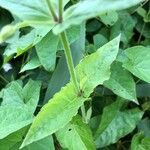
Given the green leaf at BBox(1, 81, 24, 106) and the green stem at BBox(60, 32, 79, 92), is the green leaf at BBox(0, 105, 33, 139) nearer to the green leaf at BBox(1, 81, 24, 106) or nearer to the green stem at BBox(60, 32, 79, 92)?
the green leaf at BBox(1, 81, 24, 106)

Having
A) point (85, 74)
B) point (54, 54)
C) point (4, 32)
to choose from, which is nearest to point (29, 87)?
point (54, 54)

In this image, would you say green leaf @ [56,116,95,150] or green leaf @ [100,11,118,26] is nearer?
green leaf @ [56,116,95,150]

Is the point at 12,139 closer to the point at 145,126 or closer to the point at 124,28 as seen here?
the point at 145,126

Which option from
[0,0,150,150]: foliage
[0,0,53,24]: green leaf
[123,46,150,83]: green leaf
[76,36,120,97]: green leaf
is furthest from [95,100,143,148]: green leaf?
[0,0,53,24]: green leaf

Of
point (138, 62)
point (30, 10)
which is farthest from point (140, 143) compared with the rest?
point (30, 10)

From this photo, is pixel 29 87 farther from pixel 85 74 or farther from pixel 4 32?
pixel 4 32
